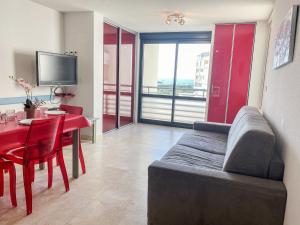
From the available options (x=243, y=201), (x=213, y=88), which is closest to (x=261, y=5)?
(x=213, y=88)

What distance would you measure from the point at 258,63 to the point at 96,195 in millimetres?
3741

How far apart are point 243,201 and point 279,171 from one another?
1.14 ft

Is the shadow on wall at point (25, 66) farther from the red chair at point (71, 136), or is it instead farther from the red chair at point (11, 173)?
the red chair at point (11, 173)

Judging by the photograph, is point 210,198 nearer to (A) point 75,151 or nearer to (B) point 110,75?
(A) point 75,151

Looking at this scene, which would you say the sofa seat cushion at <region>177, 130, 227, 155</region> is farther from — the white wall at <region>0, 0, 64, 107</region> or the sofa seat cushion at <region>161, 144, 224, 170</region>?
the white wall at <region>0, 0, 64, 107</region>

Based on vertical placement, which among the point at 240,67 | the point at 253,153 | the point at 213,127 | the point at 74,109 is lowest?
the point at 213,127

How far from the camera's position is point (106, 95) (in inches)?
194

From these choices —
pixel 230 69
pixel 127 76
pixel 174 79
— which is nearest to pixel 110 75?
pixel 127 76

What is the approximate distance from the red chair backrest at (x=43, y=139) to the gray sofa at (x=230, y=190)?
1.02 meters

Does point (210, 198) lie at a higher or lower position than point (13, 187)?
higher

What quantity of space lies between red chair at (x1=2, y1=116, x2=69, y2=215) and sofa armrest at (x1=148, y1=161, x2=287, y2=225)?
1.03m

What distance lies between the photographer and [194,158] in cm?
236

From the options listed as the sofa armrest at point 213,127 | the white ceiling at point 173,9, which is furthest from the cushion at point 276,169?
the white ceiling at point 173,9

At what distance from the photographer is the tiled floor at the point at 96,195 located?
80.7 inches
